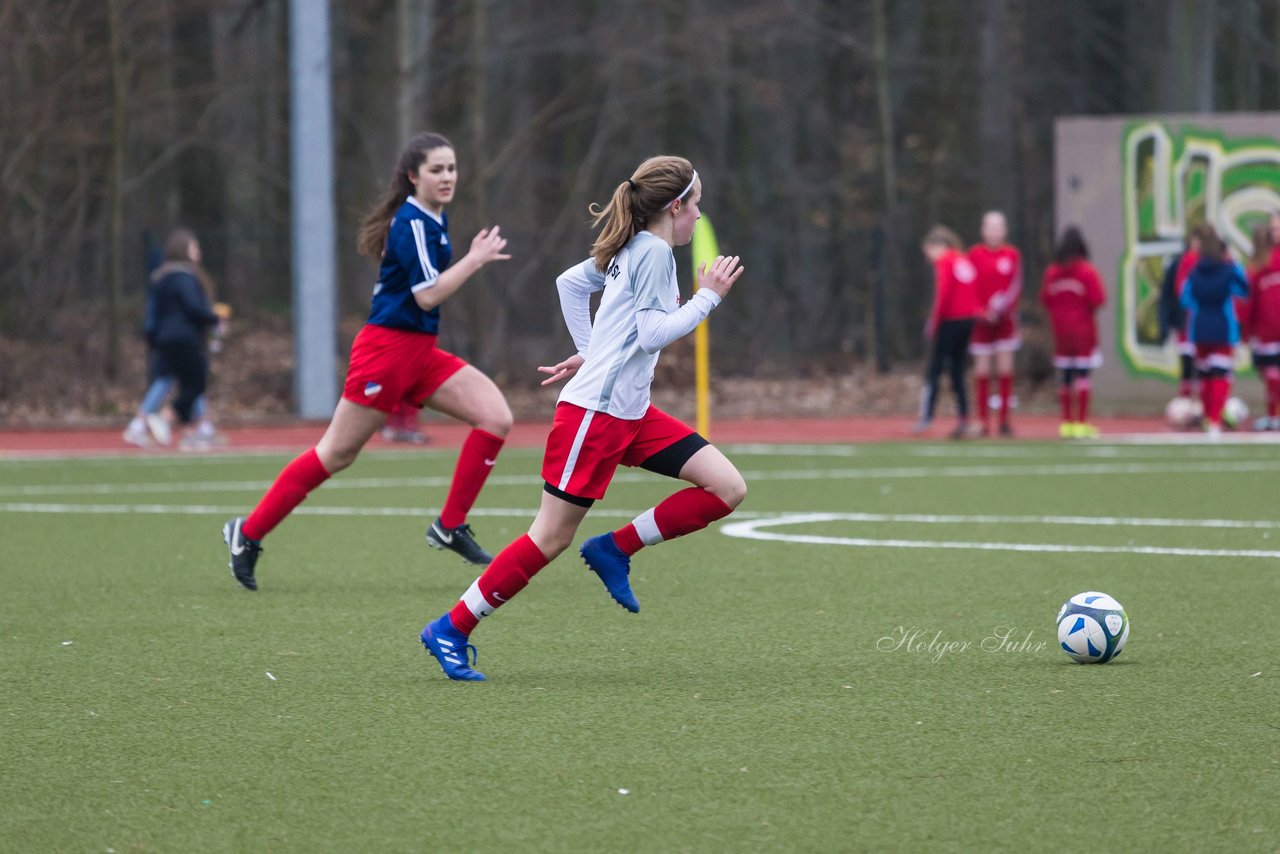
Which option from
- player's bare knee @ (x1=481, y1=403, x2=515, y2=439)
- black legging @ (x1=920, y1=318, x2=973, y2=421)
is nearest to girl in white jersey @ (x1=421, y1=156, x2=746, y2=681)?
player's bare knee @ (x1=481, y1=403, x2=515, y2=439)

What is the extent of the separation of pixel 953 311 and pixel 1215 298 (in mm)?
2539

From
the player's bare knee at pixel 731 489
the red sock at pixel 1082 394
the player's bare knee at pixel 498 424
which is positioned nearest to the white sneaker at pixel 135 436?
the red sock at pixel 1082 394

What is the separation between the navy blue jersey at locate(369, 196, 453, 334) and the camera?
8156mm

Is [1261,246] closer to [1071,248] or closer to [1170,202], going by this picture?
[1071,248]

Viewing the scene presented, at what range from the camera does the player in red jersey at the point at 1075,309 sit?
17.9 metres

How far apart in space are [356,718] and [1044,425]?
51.5 ft

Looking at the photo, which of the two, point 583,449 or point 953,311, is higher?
point 583,449

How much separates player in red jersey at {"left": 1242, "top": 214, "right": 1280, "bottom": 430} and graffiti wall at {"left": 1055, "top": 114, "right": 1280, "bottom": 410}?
2.81 metres

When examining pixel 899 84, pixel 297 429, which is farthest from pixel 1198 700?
pixel 899 84

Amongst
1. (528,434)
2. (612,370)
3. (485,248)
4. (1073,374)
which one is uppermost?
(485,248)

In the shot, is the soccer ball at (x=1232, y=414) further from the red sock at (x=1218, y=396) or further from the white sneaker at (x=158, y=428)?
the white sneaker at (x=158, y=428)

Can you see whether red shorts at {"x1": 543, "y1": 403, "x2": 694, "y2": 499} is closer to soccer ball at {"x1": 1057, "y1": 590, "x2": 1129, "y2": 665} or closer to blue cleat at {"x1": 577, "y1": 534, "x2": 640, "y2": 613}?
blue cleat at {"x1": 577, "y1": 534, "x2": 640, "y2": 613}

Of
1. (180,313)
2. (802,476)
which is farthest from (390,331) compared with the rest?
(180,313)

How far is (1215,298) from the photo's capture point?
18031mm
